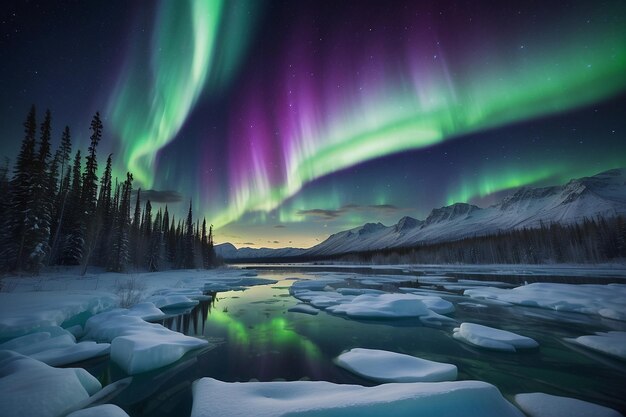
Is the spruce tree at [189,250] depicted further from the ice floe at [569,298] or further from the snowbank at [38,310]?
the ice floe at [569,298]

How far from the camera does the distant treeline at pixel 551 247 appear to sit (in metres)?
67.6

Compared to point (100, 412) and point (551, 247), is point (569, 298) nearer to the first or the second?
point (100, 412)

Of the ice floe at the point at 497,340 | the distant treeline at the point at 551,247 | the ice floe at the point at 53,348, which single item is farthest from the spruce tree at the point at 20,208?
the distant treeline at the point at 551,247

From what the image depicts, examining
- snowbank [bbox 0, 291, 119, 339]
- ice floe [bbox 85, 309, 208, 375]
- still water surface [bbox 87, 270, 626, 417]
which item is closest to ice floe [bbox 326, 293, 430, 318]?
still water surface [bbox 87, 270, 626, 417]

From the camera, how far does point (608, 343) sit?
9.27m

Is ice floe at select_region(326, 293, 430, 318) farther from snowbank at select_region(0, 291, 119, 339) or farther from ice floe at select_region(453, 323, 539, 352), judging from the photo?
snowbank at select_region(0, 291, 119, 339)

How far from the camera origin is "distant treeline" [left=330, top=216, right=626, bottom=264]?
67.6m

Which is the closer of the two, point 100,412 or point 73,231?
point 100,412

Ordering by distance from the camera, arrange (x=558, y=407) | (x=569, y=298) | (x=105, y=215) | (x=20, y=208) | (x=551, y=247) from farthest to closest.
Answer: (x=551, y=247)
(x=105, y=215)
(x=20, y=208)
(x=569, y=298)
(x=558, y=407)

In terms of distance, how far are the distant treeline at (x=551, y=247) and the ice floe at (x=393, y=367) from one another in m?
91.7

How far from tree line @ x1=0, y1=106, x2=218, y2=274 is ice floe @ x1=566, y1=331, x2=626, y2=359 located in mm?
38663

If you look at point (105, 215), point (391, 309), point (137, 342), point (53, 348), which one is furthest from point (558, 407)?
point (105, 215)

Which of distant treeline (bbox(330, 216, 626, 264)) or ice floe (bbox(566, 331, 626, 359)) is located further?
distant treeline (bbox(330, 216, 626, 264))

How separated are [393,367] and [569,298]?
722 inches
